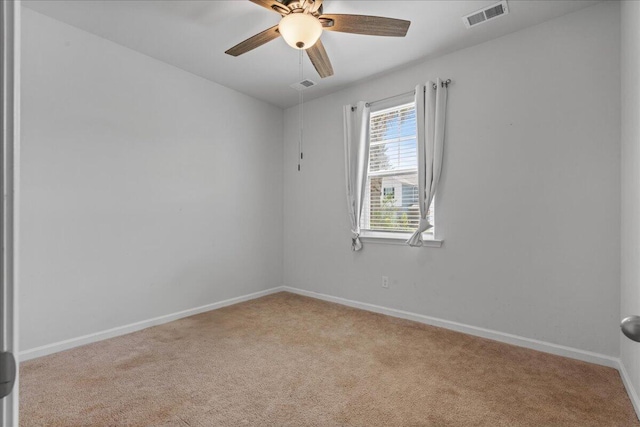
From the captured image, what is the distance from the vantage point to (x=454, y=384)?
82.8 inches

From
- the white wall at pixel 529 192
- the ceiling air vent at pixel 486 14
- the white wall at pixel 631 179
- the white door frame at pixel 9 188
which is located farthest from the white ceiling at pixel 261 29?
the white door frame at pixel 9 188

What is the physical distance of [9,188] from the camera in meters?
0.44

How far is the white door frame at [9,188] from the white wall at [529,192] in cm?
315

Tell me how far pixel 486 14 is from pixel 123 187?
3476mm

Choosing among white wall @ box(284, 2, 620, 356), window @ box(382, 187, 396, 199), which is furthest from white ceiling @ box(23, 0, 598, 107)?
window @ box(382, 187, 396, 199)

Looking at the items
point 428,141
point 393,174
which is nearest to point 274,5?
point 428,141

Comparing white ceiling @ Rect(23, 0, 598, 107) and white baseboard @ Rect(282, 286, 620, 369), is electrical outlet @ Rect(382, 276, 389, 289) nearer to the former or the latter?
white baseboard @ Rect(282, 286, 620, 369)

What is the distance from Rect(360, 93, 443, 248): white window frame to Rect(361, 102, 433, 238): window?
0.11 feet

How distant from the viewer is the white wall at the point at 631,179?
1877 mm

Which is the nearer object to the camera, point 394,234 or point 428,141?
point 428,141

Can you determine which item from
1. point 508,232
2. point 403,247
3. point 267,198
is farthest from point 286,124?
point 508,232

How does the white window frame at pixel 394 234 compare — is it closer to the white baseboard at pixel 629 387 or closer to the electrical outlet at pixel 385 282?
the electrical outlet at pixel 385 282

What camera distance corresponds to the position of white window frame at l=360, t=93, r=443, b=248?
3252mm

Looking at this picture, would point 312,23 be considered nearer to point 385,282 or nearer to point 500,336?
point 385,282
